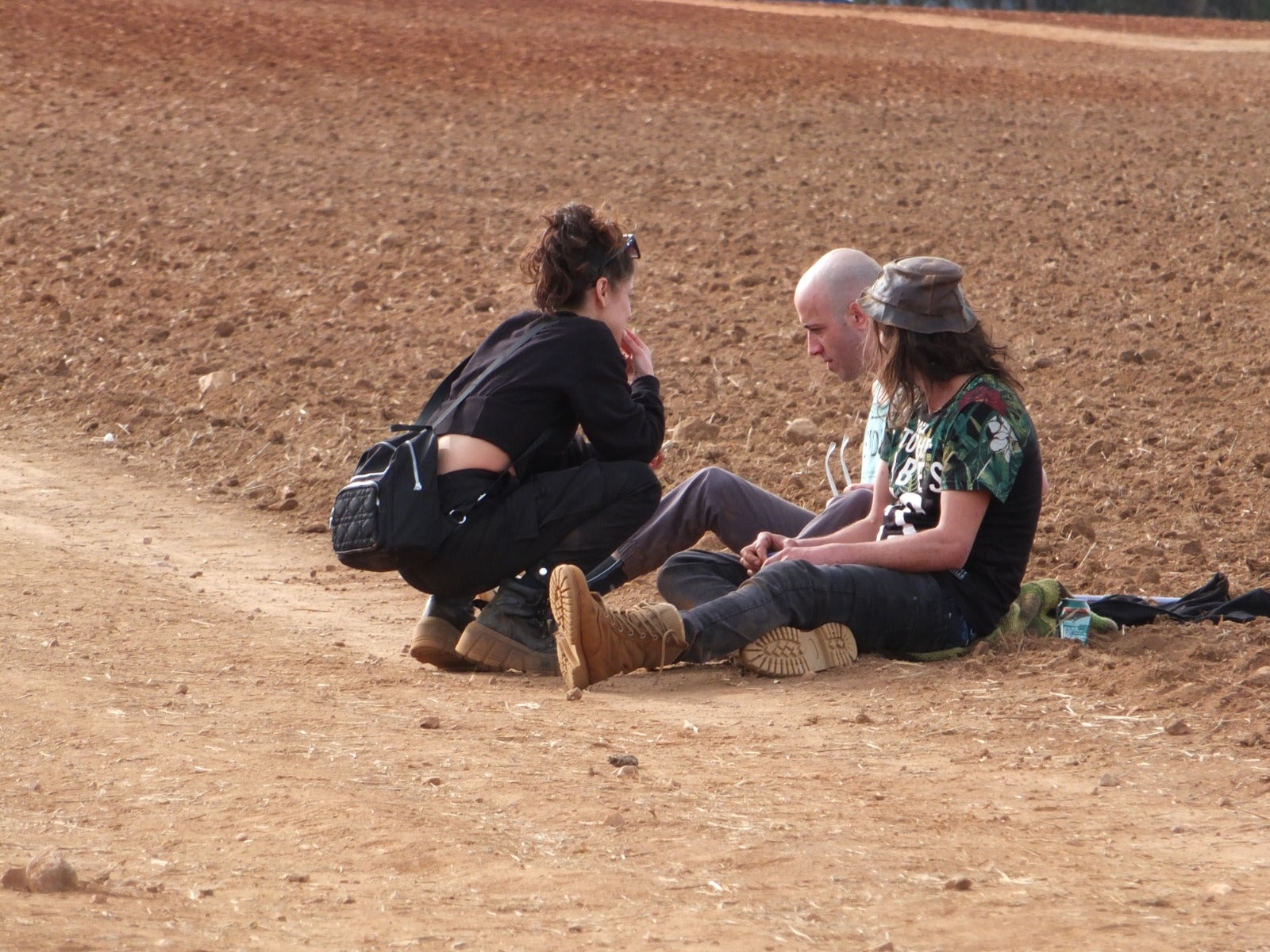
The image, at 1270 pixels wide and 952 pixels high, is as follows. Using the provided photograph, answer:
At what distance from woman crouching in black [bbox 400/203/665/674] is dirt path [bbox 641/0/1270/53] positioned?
21285 millimetres

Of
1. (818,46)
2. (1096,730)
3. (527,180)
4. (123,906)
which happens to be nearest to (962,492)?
(1096,730)

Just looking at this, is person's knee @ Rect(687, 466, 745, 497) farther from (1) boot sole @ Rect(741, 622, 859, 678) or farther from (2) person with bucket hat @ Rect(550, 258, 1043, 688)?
(1) boot sole @ Rect(741, 622, 859, 678)

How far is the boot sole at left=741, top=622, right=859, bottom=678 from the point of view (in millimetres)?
4660

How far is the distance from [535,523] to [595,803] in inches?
56.4

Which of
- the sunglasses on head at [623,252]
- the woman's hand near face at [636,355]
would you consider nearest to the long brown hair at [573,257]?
the sunglasses on head at [623,252]

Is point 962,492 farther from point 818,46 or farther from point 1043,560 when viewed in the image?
point 818,46

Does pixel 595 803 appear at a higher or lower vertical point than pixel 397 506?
lower

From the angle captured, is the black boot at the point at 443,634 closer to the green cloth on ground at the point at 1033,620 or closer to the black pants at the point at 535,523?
the black pants at the point at 535,523

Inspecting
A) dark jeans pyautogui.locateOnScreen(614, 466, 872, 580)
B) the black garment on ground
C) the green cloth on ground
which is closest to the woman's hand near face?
dark jeans pyautogui.locateOnScreen(614, 466, 872, 580)

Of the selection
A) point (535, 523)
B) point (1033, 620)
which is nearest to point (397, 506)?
point (535, 523)

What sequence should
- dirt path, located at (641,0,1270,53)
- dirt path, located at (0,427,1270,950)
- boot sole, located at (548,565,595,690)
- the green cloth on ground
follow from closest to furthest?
dirt path, located at (0,427,1270,950)
boot sole, located at (548,565,595,690)
the green cloth on ground
dirt path, located at (641,0,1270,53)

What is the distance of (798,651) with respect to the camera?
4680mm

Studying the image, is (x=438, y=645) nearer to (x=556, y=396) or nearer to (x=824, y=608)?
(x=556, y=396)

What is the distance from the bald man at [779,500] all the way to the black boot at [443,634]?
1.46 feet
